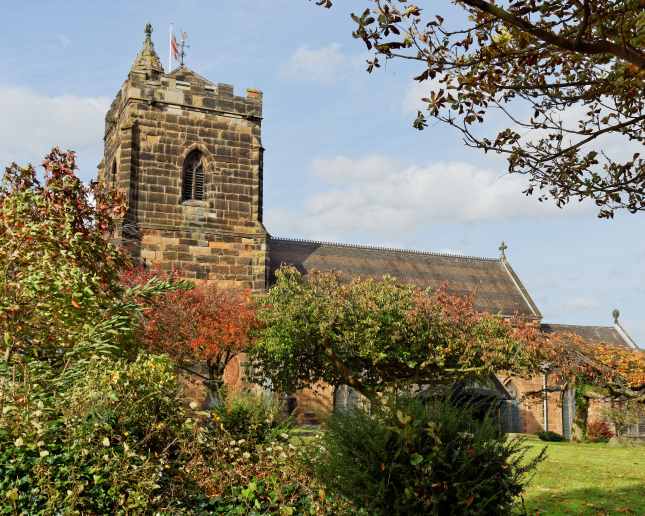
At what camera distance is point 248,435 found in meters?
10.6

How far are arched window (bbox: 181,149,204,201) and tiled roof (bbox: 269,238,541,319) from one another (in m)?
6.35

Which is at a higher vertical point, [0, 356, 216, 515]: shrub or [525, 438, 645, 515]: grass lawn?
[0, 356, 216, 515]: shrub

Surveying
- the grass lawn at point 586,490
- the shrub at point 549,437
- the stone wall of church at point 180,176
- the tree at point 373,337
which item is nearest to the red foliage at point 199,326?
the tree at point 373,337

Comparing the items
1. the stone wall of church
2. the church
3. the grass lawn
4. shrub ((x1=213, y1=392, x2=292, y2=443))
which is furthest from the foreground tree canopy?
shrub ((x1=213, y1=392, x2=292, y2=443))

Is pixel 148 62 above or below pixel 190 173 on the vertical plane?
above

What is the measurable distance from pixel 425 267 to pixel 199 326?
68.8 feet

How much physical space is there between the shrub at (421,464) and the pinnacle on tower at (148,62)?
84.3 ft

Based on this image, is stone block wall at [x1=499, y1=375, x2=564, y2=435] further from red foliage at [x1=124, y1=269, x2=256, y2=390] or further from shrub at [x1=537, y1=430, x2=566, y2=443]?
red foliage at [x1=124, y1=269, x2=256, y2=390]

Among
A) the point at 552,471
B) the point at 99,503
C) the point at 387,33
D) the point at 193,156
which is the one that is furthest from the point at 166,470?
the point at 193,156

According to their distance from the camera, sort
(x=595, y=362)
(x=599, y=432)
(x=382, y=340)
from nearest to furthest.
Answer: (x=595, y=362), (x=382, y=340), (x=599, y=432)

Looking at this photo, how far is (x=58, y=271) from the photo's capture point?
10000 millimetres

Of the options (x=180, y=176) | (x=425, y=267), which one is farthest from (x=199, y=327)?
(x=425, y=267)

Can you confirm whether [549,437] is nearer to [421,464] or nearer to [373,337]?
[373,337]

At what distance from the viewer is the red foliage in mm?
23109
